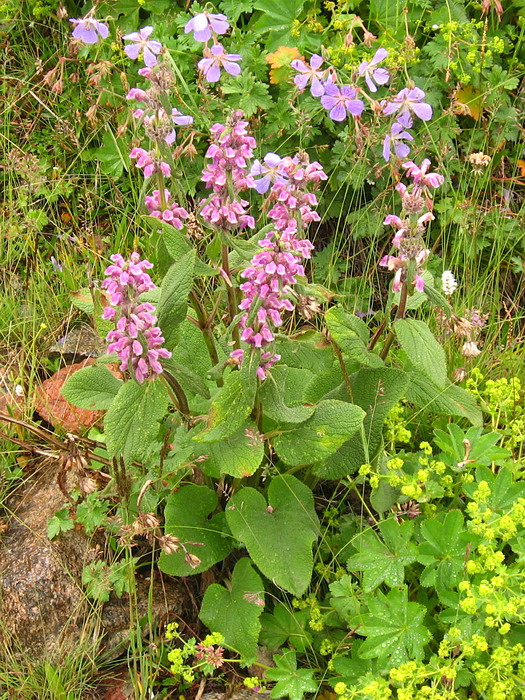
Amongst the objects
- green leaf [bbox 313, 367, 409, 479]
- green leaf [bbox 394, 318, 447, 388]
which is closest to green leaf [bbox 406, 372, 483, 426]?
green leaf [bbox 313, 367, 409, 479]

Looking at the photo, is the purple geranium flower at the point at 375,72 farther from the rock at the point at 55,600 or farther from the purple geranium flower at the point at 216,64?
the rock at the point at 55,600

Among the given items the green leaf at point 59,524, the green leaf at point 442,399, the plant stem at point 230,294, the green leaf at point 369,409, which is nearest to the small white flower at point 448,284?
the green leaf at point 442,399

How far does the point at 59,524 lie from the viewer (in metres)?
2.01

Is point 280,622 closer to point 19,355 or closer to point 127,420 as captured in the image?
point 127,420

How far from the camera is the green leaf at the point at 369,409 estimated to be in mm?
1836

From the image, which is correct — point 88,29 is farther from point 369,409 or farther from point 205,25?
point 369,409

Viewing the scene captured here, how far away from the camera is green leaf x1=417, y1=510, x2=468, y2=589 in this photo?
66.6 inches

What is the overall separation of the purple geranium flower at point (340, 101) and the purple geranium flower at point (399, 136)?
105 mm

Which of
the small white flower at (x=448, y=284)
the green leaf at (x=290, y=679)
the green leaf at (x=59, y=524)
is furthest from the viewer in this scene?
the small white flower at (x=448, y=284)

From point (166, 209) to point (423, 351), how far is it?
2.32ft

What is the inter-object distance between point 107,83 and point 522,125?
72.3 inches

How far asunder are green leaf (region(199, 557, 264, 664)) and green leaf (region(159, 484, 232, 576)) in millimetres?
72

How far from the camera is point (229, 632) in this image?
1.81 metres

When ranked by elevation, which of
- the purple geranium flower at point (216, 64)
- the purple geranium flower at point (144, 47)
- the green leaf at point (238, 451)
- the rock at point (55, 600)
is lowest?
the rock at point (55, 600)
